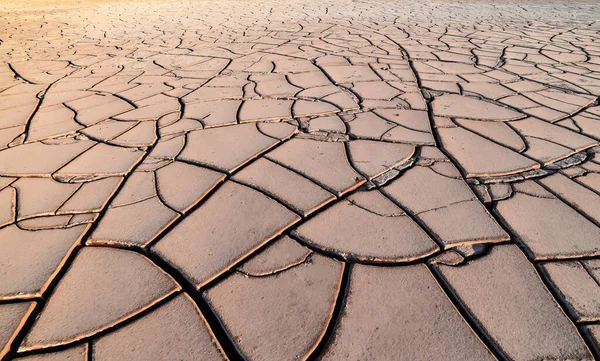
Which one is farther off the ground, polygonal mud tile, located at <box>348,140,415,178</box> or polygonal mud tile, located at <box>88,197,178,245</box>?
polygonal mud tile, located at <box>348,140,415,178</box>

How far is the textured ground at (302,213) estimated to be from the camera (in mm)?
990

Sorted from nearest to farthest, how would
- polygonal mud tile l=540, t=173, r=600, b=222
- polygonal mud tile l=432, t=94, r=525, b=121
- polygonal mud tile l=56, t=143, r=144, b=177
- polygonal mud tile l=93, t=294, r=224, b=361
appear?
polygonal mud tile l=93, t=294, r=224, b=361 < polygonal mud tile l=540, t=173, r=600, b=222 < polygonal mud tile l=56, t=143, r=144, b=177 < polygonal mud tile l=432, t=94, r=525, b=121

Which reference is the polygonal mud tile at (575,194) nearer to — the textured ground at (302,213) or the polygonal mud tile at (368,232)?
the textured ground at (302,213)

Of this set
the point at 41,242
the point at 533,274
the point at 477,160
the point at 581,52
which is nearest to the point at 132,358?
the point at 41,242

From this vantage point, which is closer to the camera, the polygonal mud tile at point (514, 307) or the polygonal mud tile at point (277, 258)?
the polygonal mud tile at point (514, 307)

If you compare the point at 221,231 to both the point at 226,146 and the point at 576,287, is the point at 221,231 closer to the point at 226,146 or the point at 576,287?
the point at 226,146

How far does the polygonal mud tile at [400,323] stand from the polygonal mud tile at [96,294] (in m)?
0.54

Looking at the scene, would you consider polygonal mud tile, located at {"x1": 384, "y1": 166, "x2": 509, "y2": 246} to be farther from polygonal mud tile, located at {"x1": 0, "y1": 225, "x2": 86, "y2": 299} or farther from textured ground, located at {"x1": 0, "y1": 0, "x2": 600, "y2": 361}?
polygonal mud tile, located at {"x1": 0, "y1": 225, "x2": 86, "y2": 299}

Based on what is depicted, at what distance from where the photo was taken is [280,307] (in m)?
1.05

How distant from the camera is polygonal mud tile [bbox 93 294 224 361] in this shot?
931mm

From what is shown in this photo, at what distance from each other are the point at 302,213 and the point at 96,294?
0.73 meters

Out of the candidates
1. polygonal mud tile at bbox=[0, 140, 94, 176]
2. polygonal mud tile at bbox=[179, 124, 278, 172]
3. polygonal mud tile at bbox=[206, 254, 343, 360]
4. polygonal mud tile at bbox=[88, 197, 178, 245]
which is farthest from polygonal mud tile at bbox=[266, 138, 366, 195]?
polygonal mud tile at bbox=[0, 140, 94, 176]

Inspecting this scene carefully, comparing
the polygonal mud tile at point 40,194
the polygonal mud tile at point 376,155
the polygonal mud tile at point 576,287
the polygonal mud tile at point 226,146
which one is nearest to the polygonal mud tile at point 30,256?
the polygonal mud tile at point 40,194

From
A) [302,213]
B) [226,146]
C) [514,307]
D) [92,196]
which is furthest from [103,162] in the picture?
[514,307]
